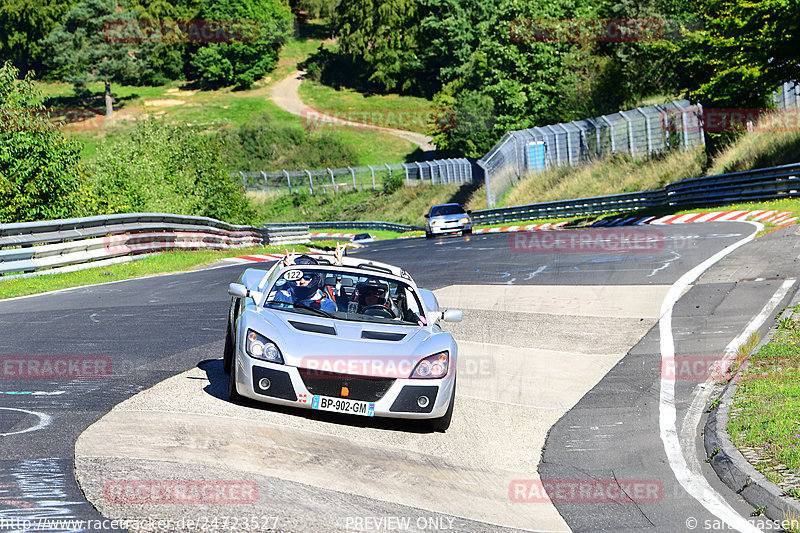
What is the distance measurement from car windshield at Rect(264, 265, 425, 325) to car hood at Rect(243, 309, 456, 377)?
21 centimetres

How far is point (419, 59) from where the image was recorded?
114 metres

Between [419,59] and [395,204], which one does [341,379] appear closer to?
[395,204]

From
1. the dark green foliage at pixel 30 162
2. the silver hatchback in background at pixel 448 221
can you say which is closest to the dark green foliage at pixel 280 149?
the silver hatchback in background at pixel 448 221

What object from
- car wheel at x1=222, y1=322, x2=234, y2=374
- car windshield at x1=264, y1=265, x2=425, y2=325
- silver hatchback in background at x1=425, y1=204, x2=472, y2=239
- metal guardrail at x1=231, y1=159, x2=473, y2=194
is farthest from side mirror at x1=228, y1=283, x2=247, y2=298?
metal guardrail at x1=231, y1=159, x2=473, y2=194

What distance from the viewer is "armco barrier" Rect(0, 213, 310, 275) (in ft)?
63.4

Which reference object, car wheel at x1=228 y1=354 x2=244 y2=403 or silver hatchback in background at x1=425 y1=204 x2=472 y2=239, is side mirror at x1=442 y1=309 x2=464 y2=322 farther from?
silver hatchback in background at x1=425 y1=204 x2=472 y2=239

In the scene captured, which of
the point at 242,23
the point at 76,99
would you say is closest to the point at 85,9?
the point at 76,99

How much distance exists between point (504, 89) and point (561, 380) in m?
55.2

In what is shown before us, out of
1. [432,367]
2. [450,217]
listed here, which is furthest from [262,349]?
[450,217]

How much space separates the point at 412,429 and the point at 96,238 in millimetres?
15910

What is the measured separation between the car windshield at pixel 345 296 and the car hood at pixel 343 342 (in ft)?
0.69

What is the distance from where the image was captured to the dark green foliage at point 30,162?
24.1 m

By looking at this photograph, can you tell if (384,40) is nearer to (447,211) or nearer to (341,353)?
(447,211)

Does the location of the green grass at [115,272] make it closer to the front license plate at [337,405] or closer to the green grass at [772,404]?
the front license plate at [337,405]
